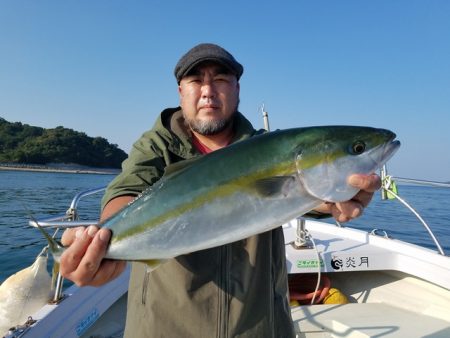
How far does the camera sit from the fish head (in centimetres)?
183

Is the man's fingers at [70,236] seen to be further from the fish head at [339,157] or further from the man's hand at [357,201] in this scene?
the man's hand at [357,201]

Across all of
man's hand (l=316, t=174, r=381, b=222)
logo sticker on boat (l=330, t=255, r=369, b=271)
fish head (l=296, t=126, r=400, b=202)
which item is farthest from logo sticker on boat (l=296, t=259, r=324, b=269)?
fish head (l=296, t=126, r=400, b=202)

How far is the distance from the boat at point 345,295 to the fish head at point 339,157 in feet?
8.01

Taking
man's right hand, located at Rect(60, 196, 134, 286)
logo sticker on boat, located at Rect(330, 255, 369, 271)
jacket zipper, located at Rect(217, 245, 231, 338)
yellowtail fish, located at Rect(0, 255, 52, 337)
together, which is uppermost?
man's right hand, located at Rect(60, 196, 134, 286)

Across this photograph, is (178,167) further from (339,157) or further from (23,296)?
(23,296)

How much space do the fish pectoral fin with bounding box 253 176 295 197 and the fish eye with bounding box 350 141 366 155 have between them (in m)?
0.42

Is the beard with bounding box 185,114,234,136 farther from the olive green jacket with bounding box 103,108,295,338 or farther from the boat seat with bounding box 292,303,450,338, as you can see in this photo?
the boat seat with bounding box 292,303,450,338

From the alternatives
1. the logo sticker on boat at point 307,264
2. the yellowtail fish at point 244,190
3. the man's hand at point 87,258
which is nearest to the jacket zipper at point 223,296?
the yellowtail fish at point 244,190

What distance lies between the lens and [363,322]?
4.41 m

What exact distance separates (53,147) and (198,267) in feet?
361

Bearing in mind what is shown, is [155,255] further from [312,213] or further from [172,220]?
[312,213]

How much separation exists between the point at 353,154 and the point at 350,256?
3.98 m

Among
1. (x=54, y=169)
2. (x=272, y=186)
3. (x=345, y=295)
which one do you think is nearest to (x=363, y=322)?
(x=345, y=295)

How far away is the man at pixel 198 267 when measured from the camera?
1.92m
